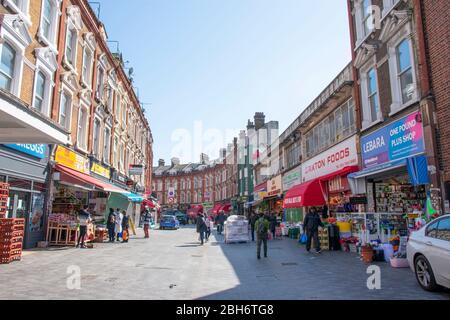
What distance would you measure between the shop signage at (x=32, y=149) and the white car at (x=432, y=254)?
41.8 ft

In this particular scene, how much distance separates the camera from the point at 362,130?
1578 cm

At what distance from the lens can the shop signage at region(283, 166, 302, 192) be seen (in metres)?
25.7

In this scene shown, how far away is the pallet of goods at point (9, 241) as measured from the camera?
10.0m

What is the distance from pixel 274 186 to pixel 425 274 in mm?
26397

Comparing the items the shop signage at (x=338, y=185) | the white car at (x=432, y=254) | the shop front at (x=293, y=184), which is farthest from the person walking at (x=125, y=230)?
the white car at (x=432, y=254)

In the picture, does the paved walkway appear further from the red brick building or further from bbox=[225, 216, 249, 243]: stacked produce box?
bbox=[225, 216, 249, 243]: stacked produce box

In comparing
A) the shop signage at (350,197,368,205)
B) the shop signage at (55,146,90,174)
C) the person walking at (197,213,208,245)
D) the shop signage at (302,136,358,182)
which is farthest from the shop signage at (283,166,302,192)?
the shop signage at (55,146,90,174)

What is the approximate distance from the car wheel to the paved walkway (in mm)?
145

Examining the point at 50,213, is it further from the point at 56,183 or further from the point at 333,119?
the point at 333,119

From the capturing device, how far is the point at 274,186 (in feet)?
109

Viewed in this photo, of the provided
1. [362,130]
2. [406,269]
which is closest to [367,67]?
[362,130]

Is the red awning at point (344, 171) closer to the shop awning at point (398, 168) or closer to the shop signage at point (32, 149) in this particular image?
the shop awning at point (398, 168)

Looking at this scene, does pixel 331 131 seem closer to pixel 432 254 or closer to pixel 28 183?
pixel 432 254
